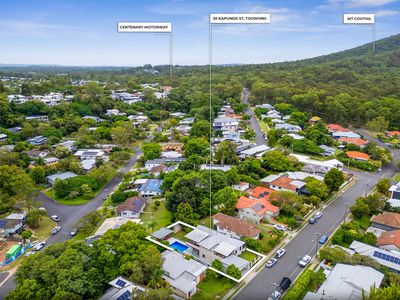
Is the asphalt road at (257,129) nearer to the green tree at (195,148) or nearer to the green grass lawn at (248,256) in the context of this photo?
the green tree at (195,148)

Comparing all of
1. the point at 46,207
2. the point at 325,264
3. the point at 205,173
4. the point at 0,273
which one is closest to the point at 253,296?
the point at 325,264

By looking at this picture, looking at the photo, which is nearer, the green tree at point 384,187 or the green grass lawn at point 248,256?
the green grass lawn at point 248,256

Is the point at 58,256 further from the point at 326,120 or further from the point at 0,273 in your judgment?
the point at 326,120

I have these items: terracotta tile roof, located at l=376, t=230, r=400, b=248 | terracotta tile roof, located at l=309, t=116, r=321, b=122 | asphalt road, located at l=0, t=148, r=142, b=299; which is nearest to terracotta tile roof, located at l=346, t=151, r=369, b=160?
terracotta tile roof, located at l=309, t=116, r=321, b=122

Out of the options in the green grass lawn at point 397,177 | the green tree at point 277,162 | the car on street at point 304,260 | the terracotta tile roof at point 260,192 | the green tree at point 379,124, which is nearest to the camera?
the car on street at point 304,260

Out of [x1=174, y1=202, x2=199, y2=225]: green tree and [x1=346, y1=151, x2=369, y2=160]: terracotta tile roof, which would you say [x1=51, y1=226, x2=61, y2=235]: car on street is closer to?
[x1=174, y1=202, x2=199, y2=225]: green tree

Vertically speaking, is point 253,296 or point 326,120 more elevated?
point 326,120

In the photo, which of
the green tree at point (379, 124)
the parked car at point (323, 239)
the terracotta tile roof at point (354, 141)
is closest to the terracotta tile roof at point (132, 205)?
the parked car at point (323, 239)

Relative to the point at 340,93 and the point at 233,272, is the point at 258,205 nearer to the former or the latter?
the point at 233,272
